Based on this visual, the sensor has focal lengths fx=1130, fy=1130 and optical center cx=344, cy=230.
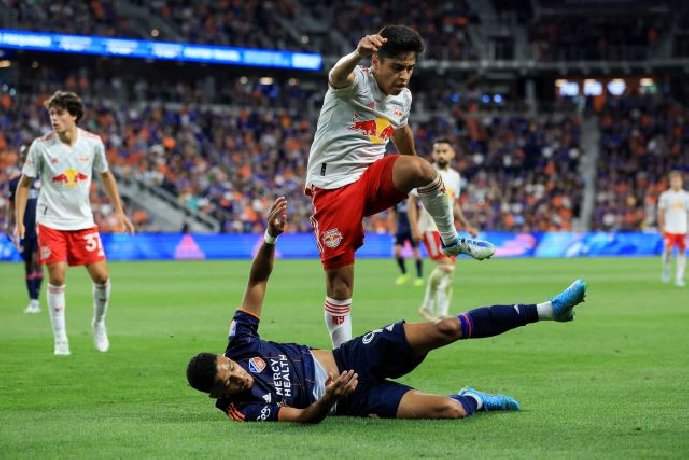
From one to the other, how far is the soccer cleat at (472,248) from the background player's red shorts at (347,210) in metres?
0.56

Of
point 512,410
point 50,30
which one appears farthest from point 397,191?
point 50,30

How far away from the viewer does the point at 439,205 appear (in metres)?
8.94

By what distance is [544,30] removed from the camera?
192ft

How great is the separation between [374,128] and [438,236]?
7.30 metres

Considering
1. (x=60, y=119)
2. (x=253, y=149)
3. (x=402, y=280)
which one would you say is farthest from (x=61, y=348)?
(x=253, y=149)

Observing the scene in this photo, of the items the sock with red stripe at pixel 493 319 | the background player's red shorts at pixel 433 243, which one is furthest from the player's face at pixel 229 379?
the background player's red shorts at pixel 433 243

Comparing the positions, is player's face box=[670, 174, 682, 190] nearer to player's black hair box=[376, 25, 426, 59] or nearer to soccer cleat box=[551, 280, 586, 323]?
player's black hair box=[376, 25, 426, 59]

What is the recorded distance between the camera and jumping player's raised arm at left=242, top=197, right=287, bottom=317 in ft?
26.4

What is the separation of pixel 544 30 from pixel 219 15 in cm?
1724

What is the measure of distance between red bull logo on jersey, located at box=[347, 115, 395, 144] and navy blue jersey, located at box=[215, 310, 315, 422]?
7.07 ft

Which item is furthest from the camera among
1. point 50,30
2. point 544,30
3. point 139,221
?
point 544,30

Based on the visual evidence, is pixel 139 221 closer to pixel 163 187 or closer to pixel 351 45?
pixel 163 187

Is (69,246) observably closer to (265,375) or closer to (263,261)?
(263,261)

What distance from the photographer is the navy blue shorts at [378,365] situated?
7.70 meters
